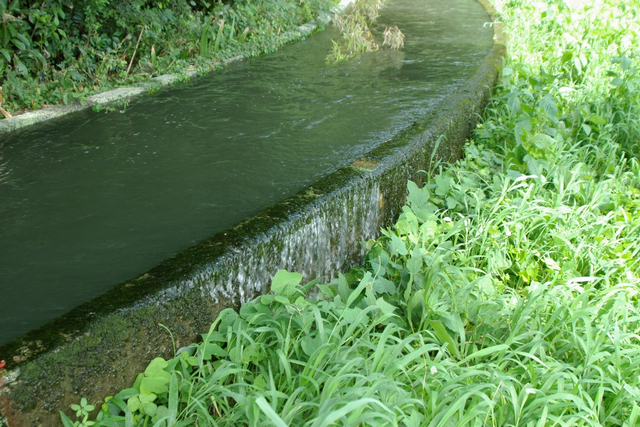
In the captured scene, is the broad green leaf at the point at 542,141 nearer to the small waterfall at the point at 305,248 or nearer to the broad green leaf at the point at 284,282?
the small waterfall at the point at 305,248

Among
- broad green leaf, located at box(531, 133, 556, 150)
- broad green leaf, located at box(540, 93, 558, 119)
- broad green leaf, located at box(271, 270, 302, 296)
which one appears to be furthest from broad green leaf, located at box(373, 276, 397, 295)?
broad green leaf, located at box(540, 93, 558, 119)

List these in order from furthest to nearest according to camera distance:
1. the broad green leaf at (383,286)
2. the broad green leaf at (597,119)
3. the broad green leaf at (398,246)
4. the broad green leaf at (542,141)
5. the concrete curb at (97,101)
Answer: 1. the concrete curb at (97,101)
2. the broad green leaf at (597,119)
3. the broad green leaf at (542,141)
4. the broad green leaf at (398,246)
5. the broad green leaf at (383,286)

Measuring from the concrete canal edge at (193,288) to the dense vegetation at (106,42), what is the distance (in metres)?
2.83

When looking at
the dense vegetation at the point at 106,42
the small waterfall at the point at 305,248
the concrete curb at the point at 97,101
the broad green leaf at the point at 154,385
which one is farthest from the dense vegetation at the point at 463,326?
the concrete curb at the point at 97,101

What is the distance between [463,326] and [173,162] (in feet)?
7.47

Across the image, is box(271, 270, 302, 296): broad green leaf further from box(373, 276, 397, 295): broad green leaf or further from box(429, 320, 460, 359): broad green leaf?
box(429, 320, 460, 359): broad green leaf

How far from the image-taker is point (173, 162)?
11.3 feet

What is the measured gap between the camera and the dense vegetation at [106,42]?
4652mm

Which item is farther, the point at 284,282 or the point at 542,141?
the point at 542,141

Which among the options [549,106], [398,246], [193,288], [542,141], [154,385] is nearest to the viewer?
[154,385]

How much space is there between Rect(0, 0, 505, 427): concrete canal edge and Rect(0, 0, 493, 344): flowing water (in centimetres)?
16

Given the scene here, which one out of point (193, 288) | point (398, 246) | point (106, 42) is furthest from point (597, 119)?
point (106, 42)

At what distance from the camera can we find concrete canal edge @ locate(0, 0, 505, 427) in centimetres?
151

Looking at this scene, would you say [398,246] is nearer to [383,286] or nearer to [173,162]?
[383,286]
